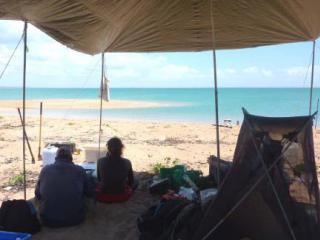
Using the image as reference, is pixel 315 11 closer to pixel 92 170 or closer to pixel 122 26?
pixel 122 26

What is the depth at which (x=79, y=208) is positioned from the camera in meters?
5.08

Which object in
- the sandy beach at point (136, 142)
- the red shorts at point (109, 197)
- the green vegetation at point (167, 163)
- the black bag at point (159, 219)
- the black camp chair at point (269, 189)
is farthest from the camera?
the sandy beach at point (136, 142)

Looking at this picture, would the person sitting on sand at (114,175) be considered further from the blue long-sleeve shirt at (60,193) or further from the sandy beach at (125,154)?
the blue long-sleeve shirt at (60,193)

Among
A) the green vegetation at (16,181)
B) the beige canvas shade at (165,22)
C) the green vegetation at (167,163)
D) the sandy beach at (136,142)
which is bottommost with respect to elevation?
the green vegetation at (16,181)

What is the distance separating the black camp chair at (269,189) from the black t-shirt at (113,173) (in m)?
2.14

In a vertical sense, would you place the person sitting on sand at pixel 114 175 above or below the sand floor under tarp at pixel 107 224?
above

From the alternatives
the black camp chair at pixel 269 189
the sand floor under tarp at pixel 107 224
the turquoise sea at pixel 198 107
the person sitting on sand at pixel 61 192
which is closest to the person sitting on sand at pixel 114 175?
the sand floor under tarp at pixel 107 224

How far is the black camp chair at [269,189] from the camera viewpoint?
373 centimetres

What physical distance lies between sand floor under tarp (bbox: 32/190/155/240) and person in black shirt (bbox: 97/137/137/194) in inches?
8.7

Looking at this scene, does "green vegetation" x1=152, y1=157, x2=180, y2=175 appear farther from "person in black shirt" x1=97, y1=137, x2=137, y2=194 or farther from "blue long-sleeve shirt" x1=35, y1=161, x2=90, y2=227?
"blue long-sleeve shirt" x1=35, y1=161, x2=90, y2=227

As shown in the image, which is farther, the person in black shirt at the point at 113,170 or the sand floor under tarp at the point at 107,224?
the person in black shirt at the point at 113,170

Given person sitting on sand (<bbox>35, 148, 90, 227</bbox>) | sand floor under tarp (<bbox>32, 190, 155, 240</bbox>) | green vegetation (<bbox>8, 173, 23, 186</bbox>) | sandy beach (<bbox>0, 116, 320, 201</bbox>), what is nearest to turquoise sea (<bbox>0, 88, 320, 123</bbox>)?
sandy beach (<bbox>0, 116, 320, 201</bbox>)

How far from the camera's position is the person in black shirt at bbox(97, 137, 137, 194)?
583 cm

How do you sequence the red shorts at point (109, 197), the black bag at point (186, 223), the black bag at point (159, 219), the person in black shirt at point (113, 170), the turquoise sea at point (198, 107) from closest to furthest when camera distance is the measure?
1. the black bag at point (186, 223)
2. the black bag at point (159, 219)
3. the person in black shirt at point (113, 170)
4. the red shorts at point (109, 197)
5. the turquoise sea at point (198, 107)
